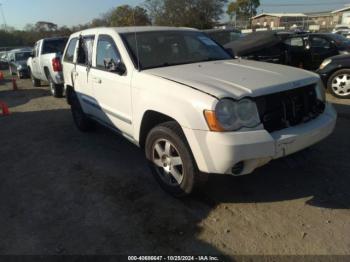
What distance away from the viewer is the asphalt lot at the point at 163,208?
9.85 ft

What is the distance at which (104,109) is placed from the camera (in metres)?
4.79

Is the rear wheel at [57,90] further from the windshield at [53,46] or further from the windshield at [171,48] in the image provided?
the windshield at [171,48]

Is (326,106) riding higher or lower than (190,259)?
higher

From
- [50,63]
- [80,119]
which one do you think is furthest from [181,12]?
[80,119]

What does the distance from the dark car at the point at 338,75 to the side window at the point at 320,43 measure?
304cm

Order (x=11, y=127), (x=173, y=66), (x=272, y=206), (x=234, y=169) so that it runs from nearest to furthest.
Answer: (x=234, y=169) < (x=272, y=206) < (x=173, y=66) < (x=11, y=127)

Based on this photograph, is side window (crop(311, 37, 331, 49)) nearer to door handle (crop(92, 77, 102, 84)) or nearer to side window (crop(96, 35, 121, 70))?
side window (crop(96, 35, 121, 70))

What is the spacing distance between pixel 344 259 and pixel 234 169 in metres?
1.11

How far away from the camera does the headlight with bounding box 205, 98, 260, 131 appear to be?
2.97 m

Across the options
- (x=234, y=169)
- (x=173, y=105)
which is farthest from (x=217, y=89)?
(x=234, y=169)

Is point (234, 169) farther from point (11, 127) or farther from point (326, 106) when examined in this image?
point (11, 127)

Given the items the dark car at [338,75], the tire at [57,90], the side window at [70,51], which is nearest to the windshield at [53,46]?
the tire at [57,90]

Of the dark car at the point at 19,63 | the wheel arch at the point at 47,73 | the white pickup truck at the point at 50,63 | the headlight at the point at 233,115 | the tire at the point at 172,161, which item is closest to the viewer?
the headlight at the point at 233,115

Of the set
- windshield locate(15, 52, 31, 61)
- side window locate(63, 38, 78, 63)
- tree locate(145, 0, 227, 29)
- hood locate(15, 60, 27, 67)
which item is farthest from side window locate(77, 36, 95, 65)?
tree locate(145, 0, 227, 29)
